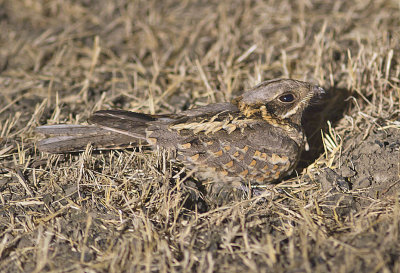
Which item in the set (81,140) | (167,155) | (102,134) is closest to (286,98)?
(167,155)

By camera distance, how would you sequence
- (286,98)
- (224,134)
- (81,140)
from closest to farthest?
(224,134) → (81,140) → (286,98)

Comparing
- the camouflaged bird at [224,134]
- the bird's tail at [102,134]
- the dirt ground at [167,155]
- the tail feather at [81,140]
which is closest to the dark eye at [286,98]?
the camouflaged bird at [224,134]

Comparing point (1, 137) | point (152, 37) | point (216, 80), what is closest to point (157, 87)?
point (216, 80)

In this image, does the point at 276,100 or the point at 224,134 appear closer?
the point at 224,134

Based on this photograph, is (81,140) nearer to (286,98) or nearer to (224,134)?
(224,134)

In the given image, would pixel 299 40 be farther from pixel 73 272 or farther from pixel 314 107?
pixel 73 272

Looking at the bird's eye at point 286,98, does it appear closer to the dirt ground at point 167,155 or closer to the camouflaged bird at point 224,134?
the camouflaged bird at point 224,134

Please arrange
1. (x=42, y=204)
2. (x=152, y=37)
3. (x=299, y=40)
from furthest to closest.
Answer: (x=152, y=37) → (x=299, y=40) → (x=42, y=204)
